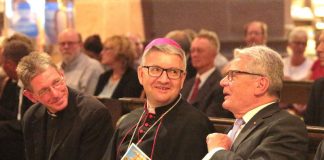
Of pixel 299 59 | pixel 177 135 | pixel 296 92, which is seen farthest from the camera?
pixel 299 59

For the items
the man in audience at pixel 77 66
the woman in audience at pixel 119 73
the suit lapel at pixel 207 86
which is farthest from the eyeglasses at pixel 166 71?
the man in audience at pixel 77 66

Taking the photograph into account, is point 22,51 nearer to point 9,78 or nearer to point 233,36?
point 9,78

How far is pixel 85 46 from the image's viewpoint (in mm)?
10242

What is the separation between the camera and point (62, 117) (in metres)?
4.55

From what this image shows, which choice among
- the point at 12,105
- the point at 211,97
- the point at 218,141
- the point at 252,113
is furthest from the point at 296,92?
the point at 218,141

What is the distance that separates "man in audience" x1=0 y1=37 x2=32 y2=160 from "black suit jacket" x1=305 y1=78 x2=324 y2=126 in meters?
2.27

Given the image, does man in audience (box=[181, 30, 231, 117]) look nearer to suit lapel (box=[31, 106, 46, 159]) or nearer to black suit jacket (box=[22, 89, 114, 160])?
black suit jacket (box=[22, 89, 114, 160])

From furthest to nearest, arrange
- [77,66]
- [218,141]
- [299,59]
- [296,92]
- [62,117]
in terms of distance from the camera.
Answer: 1. [299,59]
2. [77,66]
3. [296,92]
4. [62,117]
5. [218,141]

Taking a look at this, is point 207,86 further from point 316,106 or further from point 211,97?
point 316,106

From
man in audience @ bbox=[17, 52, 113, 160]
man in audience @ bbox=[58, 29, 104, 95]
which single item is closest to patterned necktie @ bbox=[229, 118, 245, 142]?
man in audience @ bbox=[17, 52, 113, 160]

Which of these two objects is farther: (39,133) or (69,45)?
(69,45)

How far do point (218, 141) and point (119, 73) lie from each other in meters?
4.02

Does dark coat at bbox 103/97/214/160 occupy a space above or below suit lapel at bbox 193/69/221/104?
above

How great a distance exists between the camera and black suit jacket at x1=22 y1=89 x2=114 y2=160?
4441 mm
